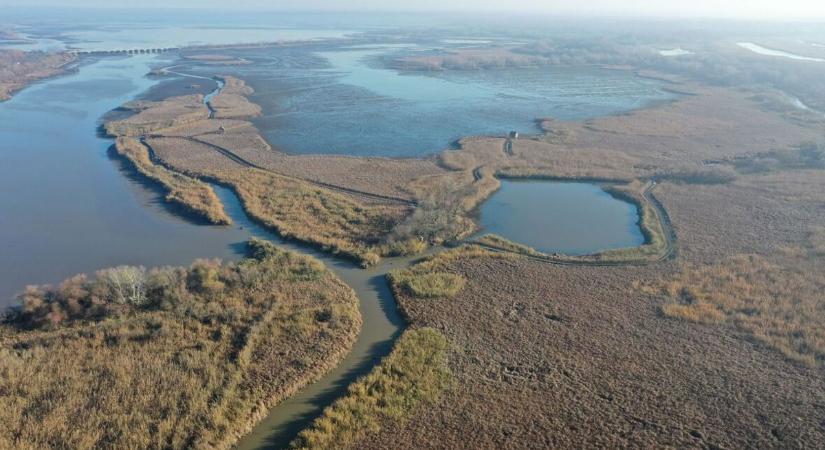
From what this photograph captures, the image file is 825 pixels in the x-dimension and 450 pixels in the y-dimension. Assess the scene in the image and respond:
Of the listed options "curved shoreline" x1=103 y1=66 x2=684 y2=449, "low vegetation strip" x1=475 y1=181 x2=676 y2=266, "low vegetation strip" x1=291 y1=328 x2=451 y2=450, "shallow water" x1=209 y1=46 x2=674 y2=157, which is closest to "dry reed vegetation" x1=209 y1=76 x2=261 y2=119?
"shallow water" x1=209 y1=46 x2=674 y2=157

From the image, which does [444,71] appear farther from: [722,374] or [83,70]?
[722,374]

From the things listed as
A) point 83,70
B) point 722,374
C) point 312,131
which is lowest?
point 722,374

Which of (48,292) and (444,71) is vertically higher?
(444,71)

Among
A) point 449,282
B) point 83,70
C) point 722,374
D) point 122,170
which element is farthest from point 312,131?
point 83,70

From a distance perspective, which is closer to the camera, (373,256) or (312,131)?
(373,256)

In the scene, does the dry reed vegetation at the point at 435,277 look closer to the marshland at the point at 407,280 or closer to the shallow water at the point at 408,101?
the marshland at the point at 407,280

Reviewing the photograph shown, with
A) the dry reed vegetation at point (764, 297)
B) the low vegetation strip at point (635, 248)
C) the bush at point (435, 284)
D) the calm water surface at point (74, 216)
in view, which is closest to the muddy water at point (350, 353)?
the bush at point (435, 284)

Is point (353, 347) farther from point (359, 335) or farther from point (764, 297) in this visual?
point (764, 297)
